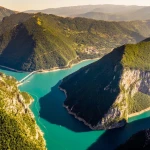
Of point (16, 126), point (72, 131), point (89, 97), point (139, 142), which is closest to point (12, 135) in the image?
point (16, 126)

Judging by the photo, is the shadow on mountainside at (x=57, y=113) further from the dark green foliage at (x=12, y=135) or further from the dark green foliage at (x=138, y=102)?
the dark green foliage at (x=12, y=135)

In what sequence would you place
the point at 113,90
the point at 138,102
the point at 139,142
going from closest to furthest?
the point at 139,142 → the point at 113,90 → the point at 138,102

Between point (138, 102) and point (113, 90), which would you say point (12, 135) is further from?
point (138, 102)

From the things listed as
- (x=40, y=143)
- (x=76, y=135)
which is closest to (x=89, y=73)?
(x=76, y=135)

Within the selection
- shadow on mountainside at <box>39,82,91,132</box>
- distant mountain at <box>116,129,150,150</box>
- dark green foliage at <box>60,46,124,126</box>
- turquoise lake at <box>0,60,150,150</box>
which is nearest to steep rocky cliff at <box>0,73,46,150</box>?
turquoise lake at <box>0,60,150,150</box>

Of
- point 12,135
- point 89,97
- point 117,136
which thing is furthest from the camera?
point 89,97

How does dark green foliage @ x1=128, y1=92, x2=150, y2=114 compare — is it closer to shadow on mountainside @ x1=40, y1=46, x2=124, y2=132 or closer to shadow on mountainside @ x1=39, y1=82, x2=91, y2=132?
shadow on mountainside @ x1=40, y1=46, x2=124, y2=132

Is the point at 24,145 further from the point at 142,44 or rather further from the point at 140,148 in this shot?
the point at 142,44
